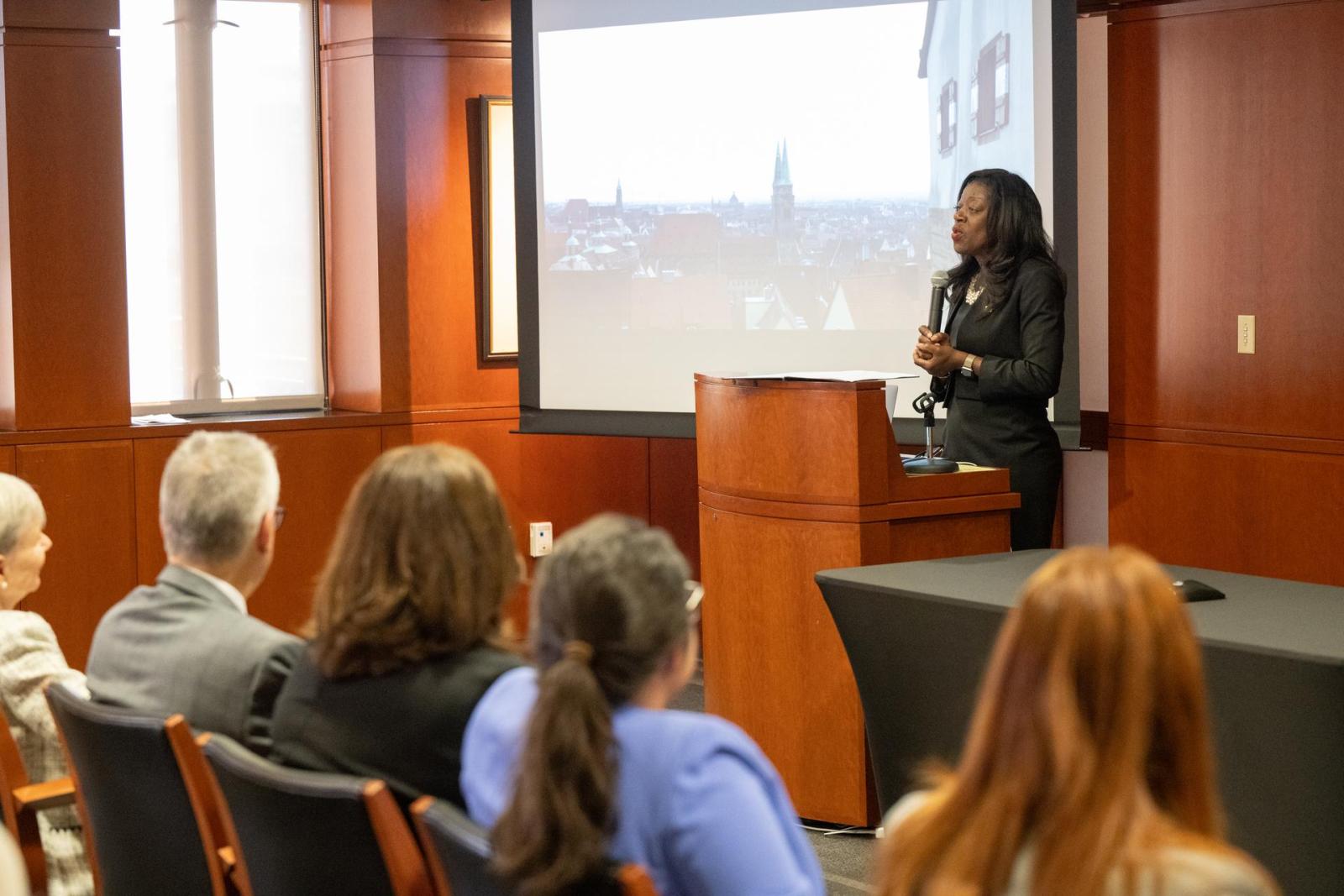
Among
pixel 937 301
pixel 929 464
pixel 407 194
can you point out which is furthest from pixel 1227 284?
pixel 407 194

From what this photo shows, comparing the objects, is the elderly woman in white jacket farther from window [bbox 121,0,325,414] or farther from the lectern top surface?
window [bbox 121,0,325,414]

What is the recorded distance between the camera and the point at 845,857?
3.64 m

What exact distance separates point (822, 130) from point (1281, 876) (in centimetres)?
330

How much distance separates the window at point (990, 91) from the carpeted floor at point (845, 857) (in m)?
2.23

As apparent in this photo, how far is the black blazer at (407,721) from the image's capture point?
1.87 meters

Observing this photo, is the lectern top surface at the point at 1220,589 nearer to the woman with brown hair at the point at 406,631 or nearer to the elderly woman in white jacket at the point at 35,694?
the woman with brown hair at the point at 406,631

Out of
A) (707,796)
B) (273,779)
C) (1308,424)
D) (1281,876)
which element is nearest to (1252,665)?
(1281,876)

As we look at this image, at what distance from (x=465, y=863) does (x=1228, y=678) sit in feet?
4.45

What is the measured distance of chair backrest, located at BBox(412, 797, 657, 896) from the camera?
1404 millimetres

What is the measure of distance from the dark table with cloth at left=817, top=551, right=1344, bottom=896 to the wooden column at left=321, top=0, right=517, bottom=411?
294 centimetres

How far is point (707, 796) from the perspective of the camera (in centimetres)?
152

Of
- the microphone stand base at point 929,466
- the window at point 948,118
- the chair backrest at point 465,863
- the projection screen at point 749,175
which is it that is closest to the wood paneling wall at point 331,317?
the projection screen at point 749,175

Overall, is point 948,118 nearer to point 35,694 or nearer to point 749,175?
point 749,175

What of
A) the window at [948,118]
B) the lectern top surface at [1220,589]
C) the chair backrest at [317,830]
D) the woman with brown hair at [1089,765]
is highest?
the window at [948,118]
